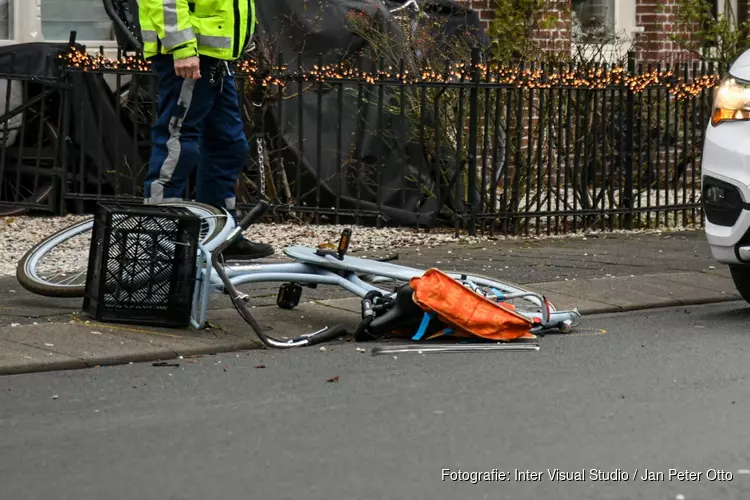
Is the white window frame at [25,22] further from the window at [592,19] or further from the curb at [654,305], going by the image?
the curb at [654,305]

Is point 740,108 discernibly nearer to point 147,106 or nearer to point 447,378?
point 447,378

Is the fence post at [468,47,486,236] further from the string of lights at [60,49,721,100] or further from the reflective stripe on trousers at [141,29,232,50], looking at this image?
the reflective stripe on trousers at [141,29,232,50]

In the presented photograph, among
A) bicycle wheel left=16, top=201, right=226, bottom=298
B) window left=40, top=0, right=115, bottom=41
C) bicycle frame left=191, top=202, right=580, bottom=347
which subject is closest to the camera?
bicycle frame left=191, top=202, right=580, bottom=347

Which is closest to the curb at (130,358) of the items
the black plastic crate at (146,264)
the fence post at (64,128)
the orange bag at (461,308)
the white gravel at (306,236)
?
the black plastic crate at (146,264)

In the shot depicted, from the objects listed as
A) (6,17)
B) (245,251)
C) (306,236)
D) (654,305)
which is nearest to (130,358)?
(245,251)

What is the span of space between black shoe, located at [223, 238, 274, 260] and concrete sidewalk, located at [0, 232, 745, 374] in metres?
0.19

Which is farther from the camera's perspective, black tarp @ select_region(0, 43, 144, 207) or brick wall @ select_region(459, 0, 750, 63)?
brick wall @ select_region(459, 0, 750, 63)

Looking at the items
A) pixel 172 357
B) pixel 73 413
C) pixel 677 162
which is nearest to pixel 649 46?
pixel 677 162

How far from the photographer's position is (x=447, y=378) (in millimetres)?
5965

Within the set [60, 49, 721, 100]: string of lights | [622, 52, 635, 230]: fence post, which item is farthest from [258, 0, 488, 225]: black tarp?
[622, 52, 635, 230]: fence post

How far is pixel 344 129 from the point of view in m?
11.4

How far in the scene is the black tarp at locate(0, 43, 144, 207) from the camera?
11352 mm

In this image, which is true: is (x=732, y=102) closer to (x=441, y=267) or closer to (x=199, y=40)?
(x=441, y=267)

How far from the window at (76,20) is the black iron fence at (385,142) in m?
1.80
